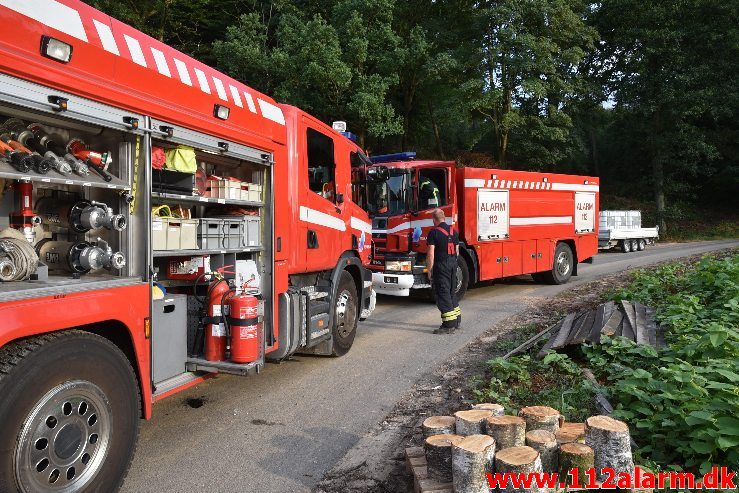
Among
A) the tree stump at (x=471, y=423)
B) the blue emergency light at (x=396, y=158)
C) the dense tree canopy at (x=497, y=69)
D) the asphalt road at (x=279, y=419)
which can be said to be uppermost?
the dense tree canopy at (x=497, y=69)

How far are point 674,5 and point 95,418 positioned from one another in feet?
114

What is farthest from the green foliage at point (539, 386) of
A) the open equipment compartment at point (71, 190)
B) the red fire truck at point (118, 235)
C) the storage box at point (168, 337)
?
the open equipment compartment at point (71, 190)

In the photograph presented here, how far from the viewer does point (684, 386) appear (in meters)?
3.92

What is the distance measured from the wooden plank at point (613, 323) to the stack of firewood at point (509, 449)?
2653 mm

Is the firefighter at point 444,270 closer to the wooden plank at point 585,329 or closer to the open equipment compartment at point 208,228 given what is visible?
the wooden plank at point 585,329

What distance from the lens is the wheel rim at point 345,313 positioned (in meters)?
6.76

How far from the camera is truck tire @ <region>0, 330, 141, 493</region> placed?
2.63m

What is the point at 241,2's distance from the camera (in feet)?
70.7

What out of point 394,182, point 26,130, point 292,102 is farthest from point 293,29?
point 26,130

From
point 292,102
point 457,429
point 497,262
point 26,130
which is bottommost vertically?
point 457,429

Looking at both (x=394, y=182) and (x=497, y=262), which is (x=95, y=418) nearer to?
(x=394, y=182)

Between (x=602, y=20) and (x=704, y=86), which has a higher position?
(x=602, y=20)

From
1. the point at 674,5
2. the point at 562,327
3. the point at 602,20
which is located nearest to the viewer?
the point at 562,327

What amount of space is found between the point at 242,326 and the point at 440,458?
2016 mm
